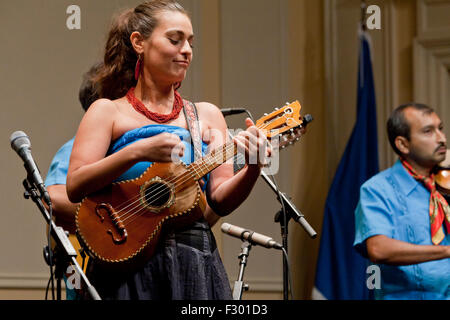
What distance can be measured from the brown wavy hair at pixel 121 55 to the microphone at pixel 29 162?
294 millimetres

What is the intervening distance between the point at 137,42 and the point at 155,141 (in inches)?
16.8

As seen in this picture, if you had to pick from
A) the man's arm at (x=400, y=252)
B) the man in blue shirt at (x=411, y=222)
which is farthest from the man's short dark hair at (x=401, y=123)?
the man's arm at (x=400, y=252)

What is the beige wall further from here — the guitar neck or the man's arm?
the guitar neck

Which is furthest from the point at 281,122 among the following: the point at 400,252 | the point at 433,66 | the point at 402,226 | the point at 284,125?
the point at 433,66

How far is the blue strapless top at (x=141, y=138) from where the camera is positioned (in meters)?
2.13

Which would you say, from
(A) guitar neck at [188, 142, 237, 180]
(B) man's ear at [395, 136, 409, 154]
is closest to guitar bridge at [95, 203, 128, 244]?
(A) guitar neck at [188, 142, 237, 180]

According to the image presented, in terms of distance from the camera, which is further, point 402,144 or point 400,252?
point 402,144

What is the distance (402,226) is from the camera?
3518 mm

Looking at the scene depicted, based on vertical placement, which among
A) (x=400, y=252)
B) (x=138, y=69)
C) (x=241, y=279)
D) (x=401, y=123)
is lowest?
(x=400, y=252)

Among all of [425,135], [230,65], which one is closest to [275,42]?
[230,65]

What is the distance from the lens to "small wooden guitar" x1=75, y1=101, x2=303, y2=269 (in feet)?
6.73

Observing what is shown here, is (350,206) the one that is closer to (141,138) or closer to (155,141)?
(141,138)

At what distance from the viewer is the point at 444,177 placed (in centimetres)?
365

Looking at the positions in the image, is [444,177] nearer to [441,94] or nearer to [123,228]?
[441,94]
